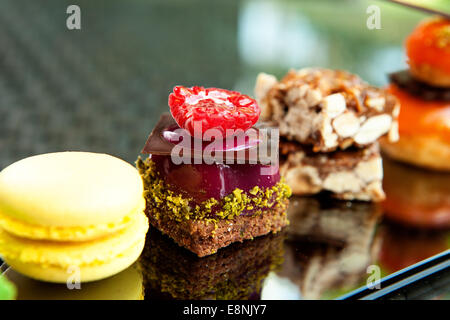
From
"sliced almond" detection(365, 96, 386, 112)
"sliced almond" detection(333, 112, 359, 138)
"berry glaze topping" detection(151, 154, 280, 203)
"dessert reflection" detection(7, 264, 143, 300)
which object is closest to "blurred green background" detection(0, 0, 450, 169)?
"sliced almond" detection(365, 96, 386, 112)

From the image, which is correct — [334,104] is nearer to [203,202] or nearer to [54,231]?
[203,202]

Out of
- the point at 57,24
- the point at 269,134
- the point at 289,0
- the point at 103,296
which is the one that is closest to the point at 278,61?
the point at 289,0

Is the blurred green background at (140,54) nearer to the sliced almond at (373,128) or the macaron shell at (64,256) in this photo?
the sliced almond at (373,128)

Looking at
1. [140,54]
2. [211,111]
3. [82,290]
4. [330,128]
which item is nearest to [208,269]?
[82,290]

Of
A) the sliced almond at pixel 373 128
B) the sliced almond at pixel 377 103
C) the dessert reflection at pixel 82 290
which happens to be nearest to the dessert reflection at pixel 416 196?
the sliced almond at pixel 373 128

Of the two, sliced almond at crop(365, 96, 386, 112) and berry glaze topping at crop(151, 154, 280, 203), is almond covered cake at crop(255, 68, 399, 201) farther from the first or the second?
berry glaze topping at crop(151, 154, 280, 203)

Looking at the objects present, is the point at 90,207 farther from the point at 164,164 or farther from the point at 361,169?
the point at 361,169
